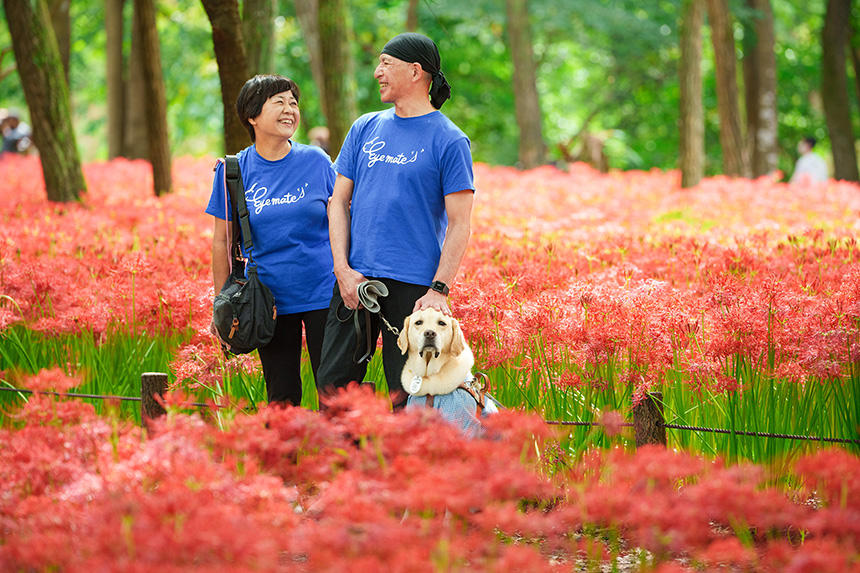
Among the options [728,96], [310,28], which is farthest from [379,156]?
[310,28]

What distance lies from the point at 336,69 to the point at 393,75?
7.26 metres

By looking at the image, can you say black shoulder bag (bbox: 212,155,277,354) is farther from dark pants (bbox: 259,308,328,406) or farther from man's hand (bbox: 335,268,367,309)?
man's hand (bbox: 335,268,367,309)

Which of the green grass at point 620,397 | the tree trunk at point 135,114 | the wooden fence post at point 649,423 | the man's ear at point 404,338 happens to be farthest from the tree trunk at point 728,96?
the man's ear at point 404,338

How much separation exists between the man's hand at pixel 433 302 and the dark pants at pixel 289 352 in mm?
768

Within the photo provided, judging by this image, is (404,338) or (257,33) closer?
(404,338)

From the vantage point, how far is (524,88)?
19.4m

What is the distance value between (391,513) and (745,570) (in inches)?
65.9

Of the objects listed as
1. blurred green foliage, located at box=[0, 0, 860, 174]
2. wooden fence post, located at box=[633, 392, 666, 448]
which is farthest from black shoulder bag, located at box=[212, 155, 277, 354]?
blurred green foliage, located at box=[0, 0, 860, 174]

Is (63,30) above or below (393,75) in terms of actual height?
above

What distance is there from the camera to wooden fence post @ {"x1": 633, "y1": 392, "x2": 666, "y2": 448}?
455cm

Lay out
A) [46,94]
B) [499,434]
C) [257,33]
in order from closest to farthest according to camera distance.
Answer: [499,434] → [257,33] → [46,94]

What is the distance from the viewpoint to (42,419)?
3879 mm

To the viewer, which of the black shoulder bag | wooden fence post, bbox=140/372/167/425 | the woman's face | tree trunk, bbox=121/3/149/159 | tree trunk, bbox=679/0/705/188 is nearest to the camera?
the black shoulder bag

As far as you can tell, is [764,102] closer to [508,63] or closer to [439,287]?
[508,63]
